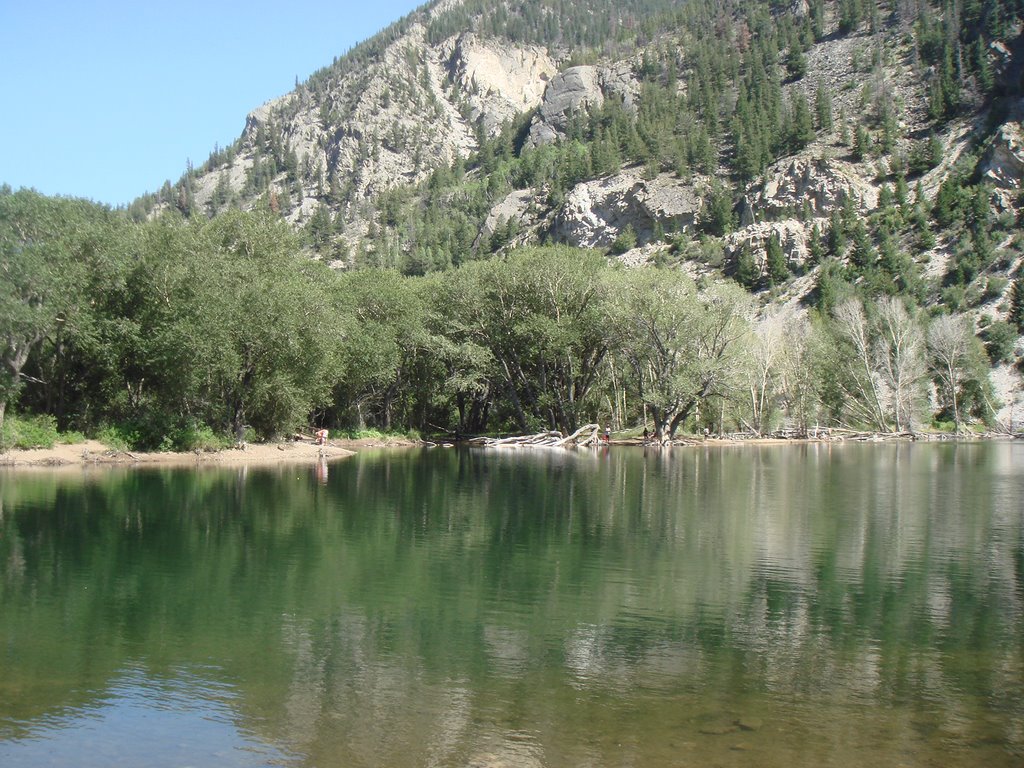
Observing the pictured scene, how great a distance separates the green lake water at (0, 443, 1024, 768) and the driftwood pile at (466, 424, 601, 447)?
128 ft

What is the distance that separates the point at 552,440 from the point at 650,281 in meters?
14.7

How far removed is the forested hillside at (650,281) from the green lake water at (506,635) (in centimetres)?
2156

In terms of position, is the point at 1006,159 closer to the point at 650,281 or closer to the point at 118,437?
the point at 650,281

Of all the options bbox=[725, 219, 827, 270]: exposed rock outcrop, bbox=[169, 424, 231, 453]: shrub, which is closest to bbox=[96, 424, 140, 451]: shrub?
bbox=[169, 424, 231, 453]: shrub

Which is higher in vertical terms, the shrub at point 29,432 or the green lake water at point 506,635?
the shrub at point 29,432

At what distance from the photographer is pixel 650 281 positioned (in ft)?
215

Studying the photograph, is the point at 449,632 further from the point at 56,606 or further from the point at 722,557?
the point at 722,557

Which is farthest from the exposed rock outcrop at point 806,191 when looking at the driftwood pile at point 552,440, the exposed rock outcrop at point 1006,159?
the driftwood pile at point 552,440

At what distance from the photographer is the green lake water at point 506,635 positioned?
9.50 m

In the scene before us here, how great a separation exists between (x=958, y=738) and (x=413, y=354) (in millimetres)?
64610

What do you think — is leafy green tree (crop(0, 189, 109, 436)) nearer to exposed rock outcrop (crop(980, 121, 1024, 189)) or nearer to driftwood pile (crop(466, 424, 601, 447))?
driftwood pile (crop(466, 424, 601, 447))

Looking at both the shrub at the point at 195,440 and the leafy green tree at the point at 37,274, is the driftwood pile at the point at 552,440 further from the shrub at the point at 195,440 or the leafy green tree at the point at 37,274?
the leafy green tree at the point at 37,274

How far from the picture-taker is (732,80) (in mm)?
185625

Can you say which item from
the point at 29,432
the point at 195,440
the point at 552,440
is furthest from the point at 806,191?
the point at 29,432
